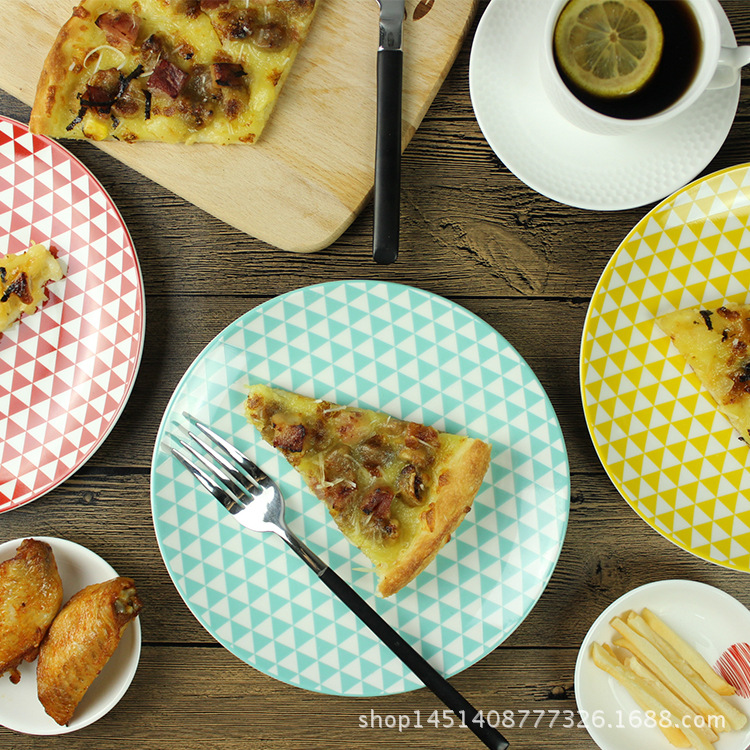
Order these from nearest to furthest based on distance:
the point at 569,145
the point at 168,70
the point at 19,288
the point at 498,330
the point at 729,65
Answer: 1. the point at 729,65
2. the point at 569,145
3. the point at 168,70
4. the point at 19,288
5. the point at 498,330

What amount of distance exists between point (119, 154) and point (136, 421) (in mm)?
921

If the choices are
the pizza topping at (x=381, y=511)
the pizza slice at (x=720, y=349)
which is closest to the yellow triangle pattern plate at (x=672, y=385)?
the pizza slice at (x=720, y=349)

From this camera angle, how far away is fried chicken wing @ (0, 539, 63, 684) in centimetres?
207

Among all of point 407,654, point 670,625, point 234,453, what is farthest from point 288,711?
point 670,625

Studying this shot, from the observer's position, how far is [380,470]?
6.64ft

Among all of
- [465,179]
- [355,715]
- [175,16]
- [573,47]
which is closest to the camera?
[573,47]

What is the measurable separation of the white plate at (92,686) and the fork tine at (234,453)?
642 mm

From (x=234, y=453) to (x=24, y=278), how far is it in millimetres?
938

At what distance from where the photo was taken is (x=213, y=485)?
200cm

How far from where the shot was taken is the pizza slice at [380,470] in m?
1.94

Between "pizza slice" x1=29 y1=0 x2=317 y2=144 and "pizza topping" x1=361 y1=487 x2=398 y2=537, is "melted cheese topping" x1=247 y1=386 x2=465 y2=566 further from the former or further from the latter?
"pizza slice" x1=29 y1=0 x2=317 y2=144

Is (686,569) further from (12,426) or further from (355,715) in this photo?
(12,426)

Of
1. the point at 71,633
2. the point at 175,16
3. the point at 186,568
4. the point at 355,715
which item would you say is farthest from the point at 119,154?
the point at 355,715

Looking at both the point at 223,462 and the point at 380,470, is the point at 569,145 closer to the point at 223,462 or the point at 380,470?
the point at 380,470
